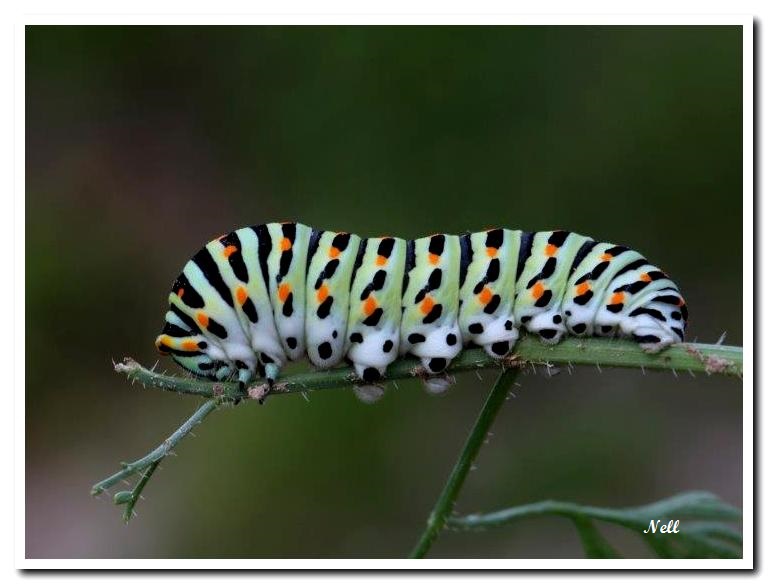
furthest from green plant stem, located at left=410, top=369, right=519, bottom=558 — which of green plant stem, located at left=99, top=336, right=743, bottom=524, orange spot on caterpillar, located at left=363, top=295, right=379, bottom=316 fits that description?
orange spot on caterpillar, located at left=363, top=295, right=379, bottom=316

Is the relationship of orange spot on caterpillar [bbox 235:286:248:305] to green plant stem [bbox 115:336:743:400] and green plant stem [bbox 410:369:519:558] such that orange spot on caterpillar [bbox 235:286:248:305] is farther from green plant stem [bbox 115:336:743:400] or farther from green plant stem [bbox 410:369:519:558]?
green plant stem [bbox 410:369:519:558]

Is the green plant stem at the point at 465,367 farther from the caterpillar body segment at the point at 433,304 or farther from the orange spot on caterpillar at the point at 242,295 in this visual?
the orange spot on caterpillar at the point at 242,295

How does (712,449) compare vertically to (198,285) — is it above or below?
below
